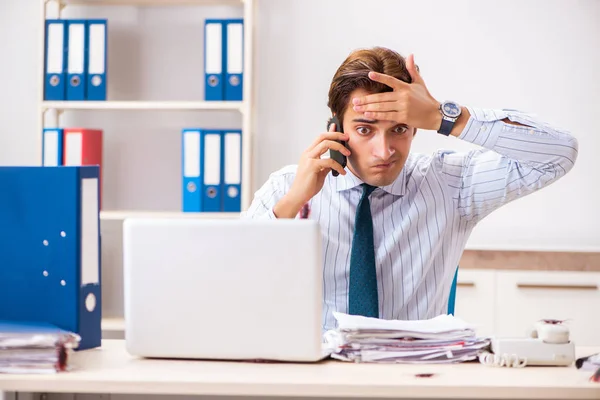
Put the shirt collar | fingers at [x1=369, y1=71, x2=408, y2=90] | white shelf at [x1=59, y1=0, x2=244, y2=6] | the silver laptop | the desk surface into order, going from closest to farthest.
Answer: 1. the desk surface
2. the silver laptop
3. fingers at [x1=369, y1=71, x2=408, y2=90]
4. the shirt collar
5. white shelf at [x1=59, y1=0, x2=244, y2=6]

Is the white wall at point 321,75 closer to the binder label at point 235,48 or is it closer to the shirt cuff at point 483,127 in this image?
the binder label at point 235,48

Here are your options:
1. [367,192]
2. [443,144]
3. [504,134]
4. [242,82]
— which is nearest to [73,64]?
[242,82]

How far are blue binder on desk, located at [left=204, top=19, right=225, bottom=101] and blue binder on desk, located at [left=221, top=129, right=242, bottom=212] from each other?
21 centimetres

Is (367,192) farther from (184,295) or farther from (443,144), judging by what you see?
(443,144)

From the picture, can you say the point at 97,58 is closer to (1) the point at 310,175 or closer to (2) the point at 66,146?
(2) the point at 66,146

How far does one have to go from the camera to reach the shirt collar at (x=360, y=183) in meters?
2.06

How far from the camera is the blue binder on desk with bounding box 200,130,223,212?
3.50 m

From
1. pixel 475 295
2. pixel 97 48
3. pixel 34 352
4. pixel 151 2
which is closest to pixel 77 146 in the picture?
pixel 97 48

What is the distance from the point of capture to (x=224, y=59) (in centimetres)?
354

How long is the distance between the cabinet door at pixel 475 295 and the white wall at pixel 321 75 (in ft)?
1.68

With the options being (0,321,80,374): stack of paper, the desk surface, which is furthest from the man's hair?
(0,321,80,374): stack of paper

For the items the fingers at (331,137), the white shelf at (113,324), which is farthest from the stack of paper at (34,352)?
the white shelf at (113,324)

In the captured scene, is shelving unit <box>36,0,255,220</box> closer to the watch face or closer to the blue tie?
the blue tie

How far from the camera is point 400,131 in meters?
1.95
